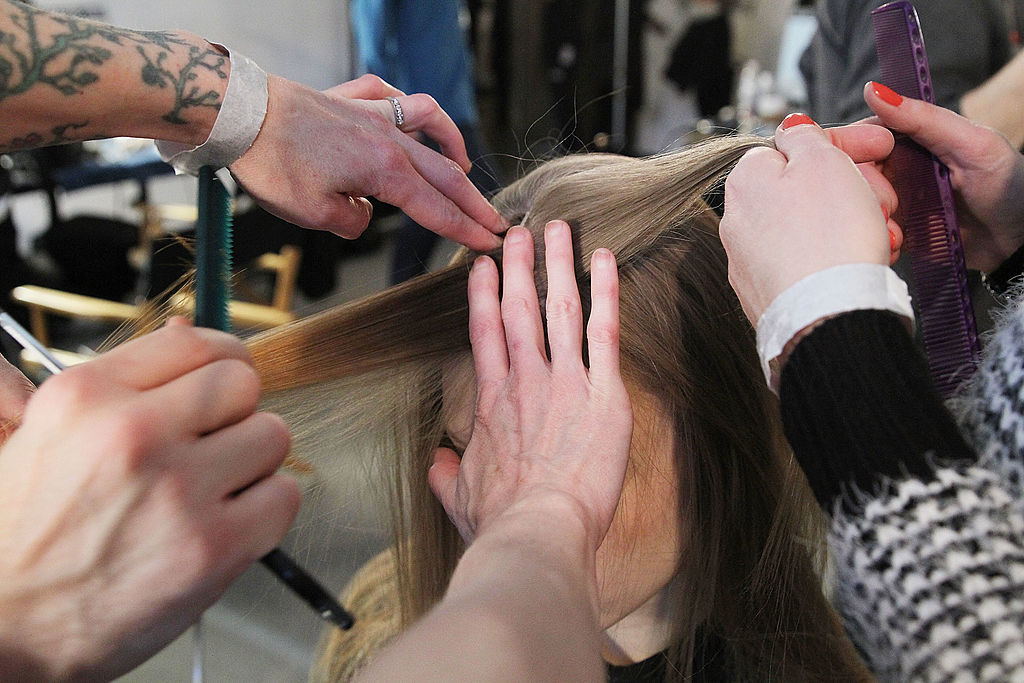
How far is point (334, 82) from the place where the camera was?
4.06 m

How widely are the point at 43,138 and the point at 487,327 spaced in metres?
0.48

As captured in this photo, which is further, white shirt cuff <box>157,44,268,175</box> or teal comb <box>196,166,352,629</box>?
white shirt cuff <box>157,44,268,175</box>

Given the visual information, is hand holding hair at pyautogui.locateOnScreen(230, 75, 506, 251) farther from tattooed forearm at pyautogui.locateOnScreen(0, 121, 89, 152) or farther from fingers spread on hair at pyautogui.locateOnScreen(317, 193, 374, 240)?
tattooed forearm at pyautogui.locateOnScreen(0, 121, 89, 152)

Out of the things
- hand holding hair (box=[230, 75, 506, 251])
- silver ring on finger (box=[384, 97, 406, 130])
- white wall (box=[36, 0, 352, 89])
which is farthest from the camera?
white wall (box=[36, 0, 352, 89])

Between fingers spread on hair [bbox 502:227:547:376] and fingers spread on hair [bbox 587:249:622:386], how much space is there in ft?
0.16

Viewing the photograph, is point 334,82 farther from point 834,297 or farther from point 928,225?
point 834,297

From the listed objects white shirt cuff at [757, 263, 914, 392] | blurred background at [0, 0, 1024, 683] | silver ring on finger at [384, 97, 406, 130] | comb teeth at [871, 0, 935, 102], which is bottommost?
blurred background at [0, 0, 1024, 683]

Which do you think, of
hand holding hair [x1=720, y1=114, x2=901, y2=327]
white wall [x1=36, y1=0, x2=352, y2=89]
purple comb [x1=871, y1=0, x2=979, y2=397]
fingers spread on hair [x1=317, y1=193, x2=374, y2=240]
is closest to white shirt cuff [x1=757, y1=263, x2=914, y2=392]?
hand holding hair [x1=720, y1=114, x2=901, y2=327]

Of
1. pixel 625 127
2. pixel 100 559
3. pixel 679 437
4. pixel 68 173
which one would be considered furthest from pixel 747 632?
pixel 625 127

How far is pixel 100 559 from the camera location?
46 cm

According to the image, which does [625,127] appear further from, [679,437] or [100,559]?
[100,559]

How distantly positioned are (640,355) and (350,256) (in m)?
3.54

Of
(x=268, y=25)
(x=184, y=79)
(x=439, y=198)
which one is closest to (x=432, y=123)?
(x=439, y=198)

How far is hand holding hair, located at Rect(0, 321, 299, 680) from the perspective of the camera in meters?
0.45
